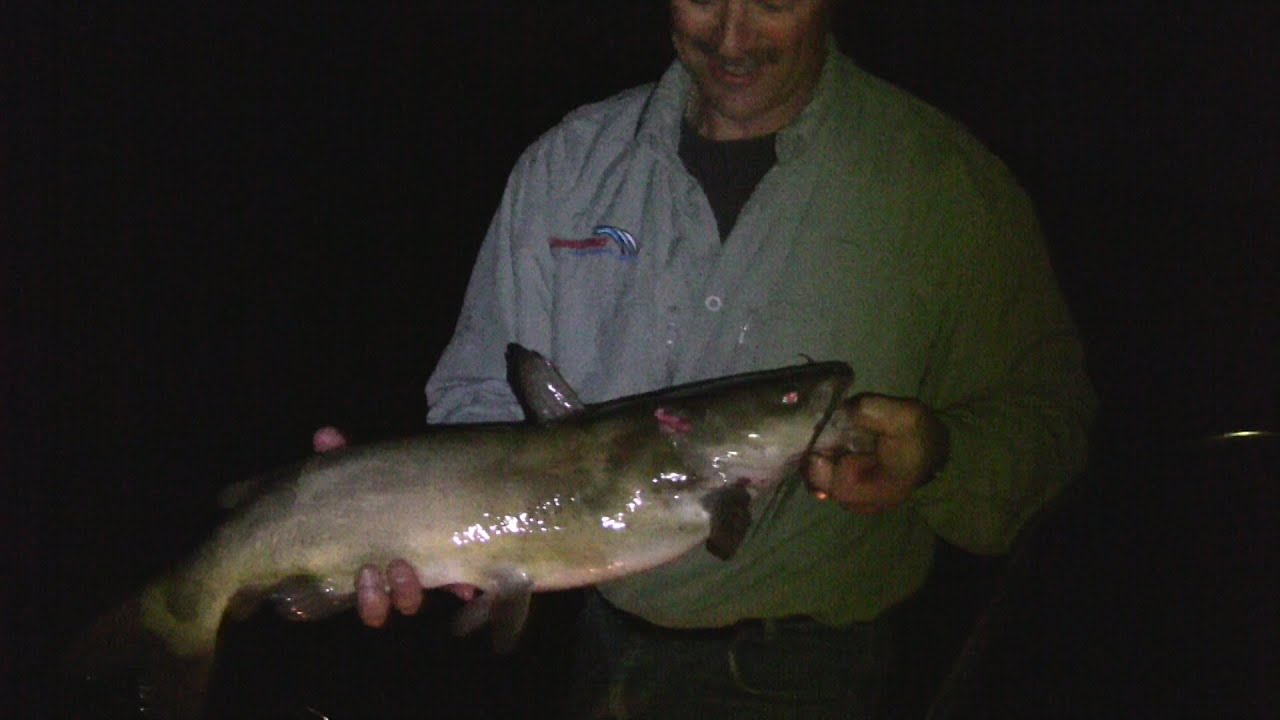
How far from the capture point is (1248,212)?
1138cm

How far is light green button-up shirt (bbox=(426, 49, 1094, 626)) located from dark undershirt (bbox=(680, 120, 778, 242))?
9 cm

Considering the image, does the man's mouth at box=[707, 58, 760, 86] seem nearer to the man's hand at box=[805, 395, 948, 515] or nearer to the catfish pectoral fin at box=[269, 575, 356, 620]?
the man's hand at box=[805, 395, 948, 515]

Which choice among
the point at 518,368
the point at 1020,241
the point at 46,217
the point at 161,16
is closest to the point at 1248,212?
the point at 1020,241

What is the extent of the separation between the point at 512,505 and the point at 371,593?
0.39 meters

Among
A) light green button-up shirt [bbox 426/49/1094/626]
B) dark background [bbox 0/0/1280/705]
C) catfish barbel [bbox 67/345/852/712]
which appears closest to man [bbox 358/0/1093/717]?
light green button-up shirt [bbox 426/49/1094/626]

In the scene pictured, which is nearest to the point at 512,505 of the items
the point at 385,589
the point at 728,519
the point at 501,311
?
the point at 385,589

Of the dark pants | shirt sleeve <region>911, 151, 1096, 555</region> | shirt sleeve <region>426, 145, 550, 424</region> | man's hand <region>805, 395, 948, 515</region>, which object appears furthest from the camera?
shirt sleeve <region>426, 145, 550, 424</region>

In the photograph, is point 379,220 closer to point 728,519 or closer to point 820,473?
point 728,519

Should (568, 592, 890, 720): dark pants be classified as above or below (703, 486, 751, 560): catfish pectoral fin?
below

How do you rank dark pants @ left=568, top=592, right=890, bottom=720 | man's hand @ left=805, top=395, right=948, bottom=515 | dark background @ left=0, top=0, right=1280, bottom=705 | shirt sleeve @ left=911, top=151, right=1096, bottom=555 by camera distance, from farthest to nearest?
dark background @ left=0, top=0, right=1280, bottom=705 → dark pants @ left=568, top=592, right=890, bottom=720 → shirt sleeve @ left=911, top=151, right=1096, bottom=555 → man's hand @ left=805, top=395, right=948, bottom=515

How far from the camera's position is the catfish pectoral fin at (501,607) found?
8.59ft

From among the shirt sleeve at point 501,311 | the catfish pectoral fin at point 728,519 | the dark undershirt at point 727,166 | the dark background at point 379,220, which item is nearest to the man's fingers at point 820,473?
the catfish pectoral fin at point 728,519

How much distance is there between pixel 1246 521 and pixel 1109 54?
11.7 m

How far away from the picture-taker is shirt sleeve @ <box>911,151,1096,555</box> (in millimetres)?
2641
